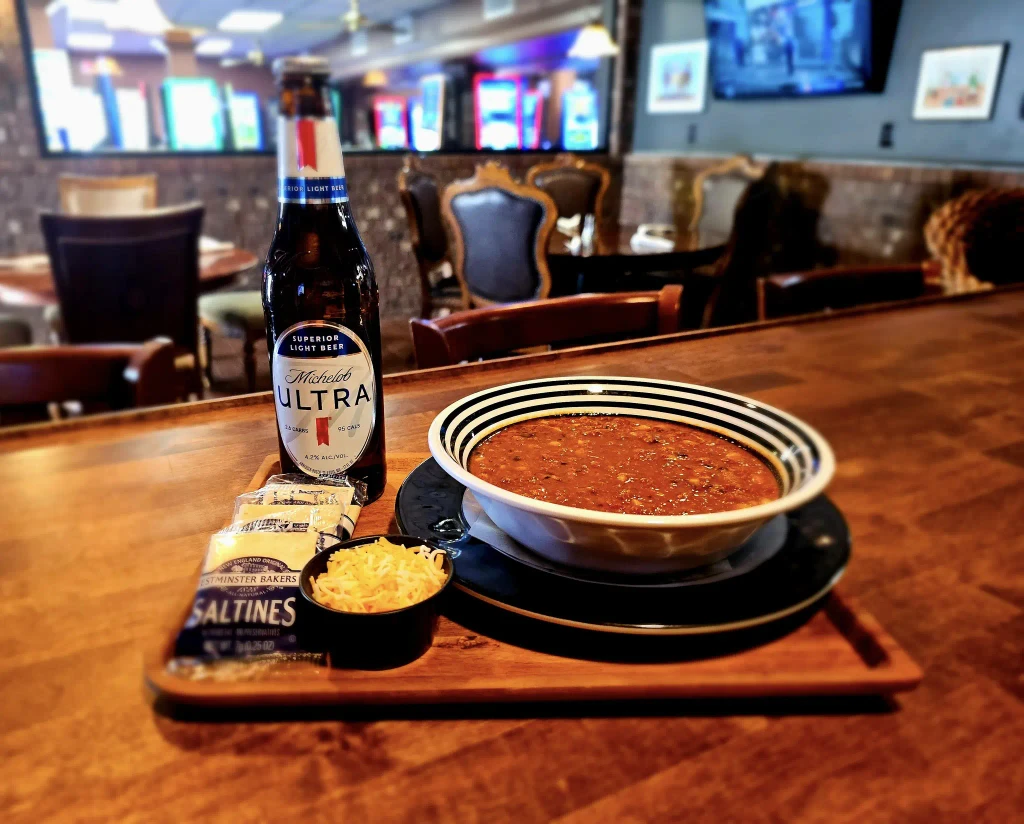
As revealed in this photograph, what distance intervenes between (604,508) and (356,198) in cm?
496

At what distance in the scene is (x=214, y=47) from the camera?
1391 cm

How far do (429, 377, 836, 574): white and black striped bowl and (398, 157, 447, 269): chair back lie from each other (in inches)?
125

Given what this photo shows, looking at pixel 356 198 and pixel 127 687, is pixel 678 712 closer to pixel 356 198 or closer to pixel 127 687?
pixel 127 687

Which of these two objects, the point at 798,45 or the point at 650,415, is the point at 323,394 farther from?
the point at 798,45

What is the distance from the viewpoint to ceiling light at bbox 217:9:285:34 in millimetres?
10375

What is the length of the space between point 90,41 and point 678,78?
13035mm

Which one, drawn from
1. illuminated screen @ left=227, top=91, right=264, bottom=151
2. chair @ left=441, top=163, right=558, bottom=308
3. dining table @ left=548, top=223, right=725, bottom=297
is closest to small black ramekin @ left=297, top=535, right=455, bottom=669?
chair @ left=441, top=163, right=558, bottom=308

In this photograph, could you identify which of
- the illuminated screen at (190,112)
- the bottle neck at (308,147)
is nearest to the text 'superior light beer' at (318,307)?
the bottle neck at (308,147)

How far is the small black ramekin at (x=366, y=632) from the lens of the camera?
1.40ft

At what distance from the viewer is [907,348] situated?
1.12 metres

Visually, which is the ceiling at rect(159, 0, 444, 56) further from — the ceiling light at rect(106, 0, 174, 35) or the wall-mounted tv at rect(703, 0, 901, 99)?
the wall-mounted tv at rect(703, 0, 901, 99)

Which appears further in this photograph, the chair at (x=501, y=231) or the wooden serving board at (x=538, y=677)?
the chair at (x=501, y=231)

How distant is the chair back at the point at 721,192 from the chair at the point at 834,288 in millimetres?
2438

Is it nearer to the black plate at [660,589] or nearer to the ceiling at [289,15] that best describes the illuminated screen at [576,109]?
the ceiling at [289,15]
